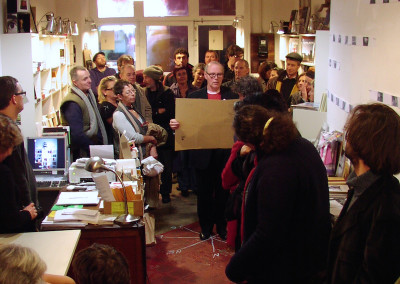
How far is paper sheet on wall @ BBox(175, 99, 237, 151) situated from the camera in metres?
4.62

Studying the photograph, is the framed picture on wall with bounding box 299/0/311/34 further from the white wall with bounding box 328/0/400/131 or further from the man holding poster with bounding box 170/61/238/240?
the man holding poster with bounding box 170/61/238/240

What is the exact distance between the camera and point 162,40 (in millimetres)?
12008

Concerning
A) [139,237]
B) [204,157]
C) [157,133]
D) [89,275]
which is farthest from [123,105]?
[89,275]

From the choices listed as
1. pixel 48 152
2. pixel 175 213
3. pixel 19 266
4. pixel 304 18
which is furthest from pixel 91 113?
pixel 304 18

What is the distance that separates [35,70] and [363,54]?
156 inches

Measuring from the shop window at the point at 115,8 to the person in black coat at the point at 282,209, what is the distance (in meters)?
9.95

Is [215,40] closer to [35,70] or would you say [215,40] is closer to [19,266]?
[35,70]

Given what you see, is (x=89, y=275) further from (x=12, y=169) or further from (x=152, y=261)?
(x=152, y=261)

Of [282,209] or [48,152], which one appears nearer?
[282,209]

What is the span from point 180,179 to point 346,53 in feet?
10.4

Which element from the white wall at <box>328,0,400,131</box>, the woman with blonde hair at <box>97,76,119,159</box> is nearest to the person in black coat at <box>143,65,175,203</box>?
the woman with blonde hair at <box>97,76,119,159</box>

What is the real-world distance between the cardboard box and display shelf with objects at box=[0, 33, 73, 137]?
7.14 feet

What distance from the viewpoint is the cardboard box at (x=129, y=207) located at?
12.3 feet

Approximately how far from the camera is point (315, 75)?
18.5 ft
